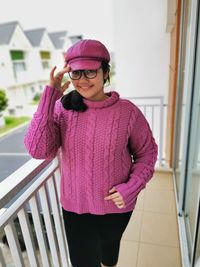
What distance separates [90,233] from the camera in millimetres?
938

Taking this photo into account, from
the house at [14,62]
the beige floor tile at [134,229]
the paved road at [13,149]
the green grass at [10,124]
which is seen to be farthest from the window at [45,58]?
the beige floor tile at [134,229]

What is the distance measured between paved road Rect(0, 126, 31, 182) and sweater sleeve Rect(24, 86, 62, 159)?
450 mm

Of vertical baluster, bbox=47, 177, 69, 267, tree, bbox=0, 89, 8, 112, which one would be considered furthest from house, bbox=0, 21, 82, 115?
vertical baluster, bbox=47, 177, 69, 267

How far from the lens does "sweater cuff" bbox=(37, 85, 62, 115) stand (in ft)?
2.43

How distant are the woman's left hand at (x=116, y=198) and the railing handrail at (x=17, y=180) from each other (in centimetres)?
34

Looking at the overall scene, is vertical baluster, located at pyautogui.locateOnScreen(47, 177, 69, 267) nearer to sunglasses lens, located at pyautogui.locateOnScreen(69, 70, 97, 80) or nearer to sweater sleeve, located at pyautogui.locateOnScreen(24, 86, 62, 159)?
sweater sleeve, located at pyautogui.locateOnScreen(24, 86, 62, 159)

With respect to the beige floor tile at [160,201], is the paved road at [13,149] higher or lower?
higher

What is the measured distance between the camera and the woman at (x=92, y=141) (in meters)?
0.75

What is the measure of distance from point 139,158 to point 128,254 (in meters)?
1.02

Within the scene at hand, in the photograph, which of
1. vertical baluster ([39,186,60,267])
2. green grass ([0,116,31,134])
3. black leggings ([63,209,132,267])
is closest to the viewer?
black leggings ([63,209,132,267])

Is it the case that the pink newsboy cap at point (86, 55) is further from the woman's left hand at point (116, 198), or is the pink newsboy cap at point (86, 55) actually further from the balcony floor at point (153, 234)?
the balcony floor at point (153, 234)

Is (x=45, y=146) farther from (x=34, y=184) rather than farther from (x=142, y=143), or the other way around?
(x=142, y=143)

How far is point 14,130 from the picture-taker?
5.17 feet

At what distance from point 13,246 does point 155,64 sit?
9.37 feet
